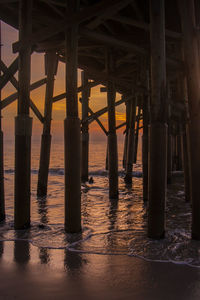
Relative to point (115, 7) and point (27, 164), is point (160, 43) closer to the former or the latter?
point (115, 7)

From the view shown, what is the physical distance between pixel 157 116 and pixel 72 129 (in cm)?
120

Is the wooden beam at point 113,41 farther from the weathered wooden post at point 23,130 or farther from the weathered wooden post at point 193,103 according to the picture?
the weathered wooden post at point 193,103

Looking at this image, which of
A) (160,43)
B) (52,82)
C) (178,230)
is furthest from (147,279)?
(52,82)

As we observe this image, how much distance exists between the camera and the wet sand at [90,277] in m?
2.87

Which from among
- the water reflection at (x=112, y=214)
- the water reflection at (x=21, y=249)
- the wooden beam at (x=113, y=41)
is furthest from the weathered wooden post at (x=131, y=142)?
the water reflection at (x=21, y=249)

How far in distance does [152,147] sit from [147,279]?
1677mm

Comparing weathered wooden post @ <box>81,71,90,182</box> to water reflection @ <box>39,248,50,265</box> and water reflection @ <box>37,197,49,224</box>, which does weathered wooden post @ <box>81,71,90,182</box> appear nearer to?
water reflection @ <box>37,197,49,224</box>

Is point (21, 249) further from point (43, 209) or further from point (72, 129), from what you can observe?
point (43, 209)

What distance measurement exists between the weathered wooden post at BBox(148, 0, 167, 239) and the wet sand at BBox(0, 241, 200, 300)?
0.92m

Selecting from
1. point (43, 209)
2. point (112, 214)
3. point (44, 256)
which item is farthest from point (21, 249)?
point (43, 209)

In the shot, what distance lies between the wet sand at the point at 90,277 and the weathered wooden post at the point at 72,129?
2.69ft

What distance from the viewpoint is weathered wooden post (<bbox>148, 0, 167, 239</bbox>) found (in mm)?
4074

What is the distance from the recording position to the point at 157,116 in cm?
407

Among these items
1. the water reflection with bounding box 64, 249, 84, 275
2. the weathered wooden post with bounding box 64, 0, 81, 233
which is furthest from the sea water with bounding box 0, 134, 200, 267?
the weathered wooden post with bounding box 64, 0, 81, 233
